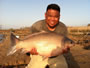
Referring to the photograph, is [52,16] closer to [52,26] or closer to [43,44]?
→ [52,26]

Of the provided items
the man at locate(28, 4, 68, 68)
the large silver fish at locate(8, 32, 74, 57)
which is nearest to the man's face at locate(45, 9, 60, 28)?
the man at locate(28, 4, 68, 68)

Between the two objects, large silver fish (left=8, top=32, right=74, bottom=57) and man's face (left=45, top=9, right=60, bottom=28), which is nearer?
large silver fish (left=8, top=32, right=74, bottom=57)

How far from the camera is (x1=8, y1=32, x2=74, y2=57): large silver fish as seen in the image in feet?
10.3

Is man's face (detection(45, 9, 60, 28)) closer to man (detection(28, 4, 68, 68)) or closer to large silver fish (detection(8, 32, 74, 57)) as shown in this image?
man (detection(28, 4, 68, 68))

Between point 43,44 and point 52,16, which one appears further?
point 52,16

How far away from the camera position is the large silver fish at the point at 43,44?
315 centimetres

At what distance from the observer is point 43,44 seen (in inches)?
125

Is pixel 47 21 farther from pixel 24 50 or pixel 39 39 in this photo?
pixel 24 50

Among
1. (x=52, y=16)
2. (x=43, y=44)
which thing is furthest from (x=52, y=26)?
(x=43, y=44)

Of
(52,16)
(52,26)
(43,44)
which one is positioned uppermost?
(52,16)

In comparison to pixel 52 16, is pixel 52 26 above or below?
below

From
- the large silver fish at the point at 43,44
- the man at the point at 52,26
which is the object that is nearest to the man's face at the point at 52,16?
the man at the point at 52,26

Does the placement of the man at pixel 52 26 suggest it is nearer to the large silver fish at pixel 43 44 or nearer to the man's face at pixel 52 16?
the man's face at pixel 52 16

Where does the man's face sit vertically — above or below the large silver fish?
above
